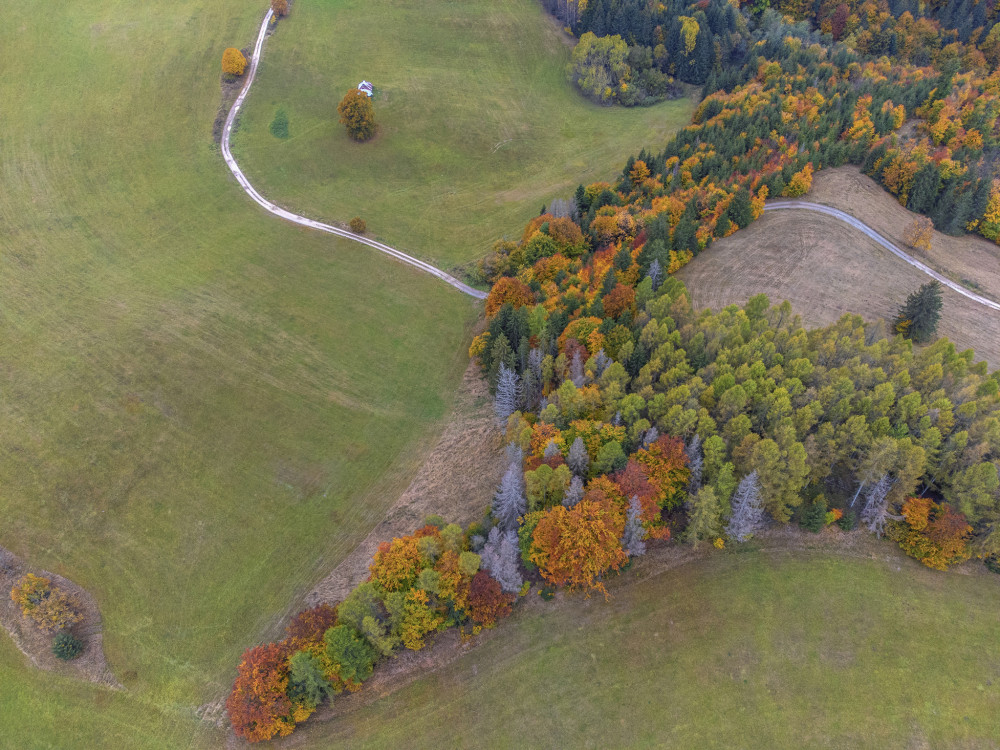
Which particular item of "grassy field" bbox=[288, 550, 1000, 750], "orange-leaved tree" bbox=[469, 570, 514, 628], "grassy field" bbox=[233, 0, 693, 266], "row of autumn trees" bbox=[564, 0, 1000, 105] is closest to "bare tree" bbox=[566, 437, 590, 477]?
"grassy field" bbox=[288, 550, 1000, 750]

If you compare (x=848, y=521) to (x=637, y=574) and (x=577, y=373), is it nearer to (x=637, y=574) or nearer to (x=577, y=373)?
(x=637, y=574)

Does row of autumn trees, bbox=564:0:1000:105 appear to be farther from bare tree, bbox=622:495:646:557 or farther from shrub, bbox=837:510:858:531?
bare tree, bbox=622:495:646:557

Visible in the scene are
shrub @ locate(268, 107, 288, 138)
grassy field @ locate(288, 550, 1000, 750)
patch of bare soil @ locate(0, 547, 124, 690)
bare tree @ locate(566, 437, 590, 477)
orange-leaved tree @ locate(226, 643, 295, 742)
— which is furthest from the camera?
shrub @ locate(268, 107, 288, 138)

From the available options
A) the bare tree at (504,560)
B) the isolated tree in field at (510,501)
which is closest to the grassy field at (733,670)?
the bare tree at (504,560)

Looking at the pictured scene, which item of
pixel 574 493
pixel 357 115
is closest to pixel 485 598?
pixel 574 493

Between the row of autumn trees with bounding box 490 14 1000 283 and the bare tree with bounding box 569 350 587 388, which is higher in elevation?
the row of autumn trees with bounding box 490 14 1000 283

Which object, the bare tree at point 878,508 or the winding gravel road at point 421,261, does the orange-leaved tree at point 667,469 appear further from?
the winding gravel road at point 421,261

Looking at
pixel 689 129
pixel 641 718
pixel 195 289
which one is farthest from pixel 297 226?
pixel 641 718
